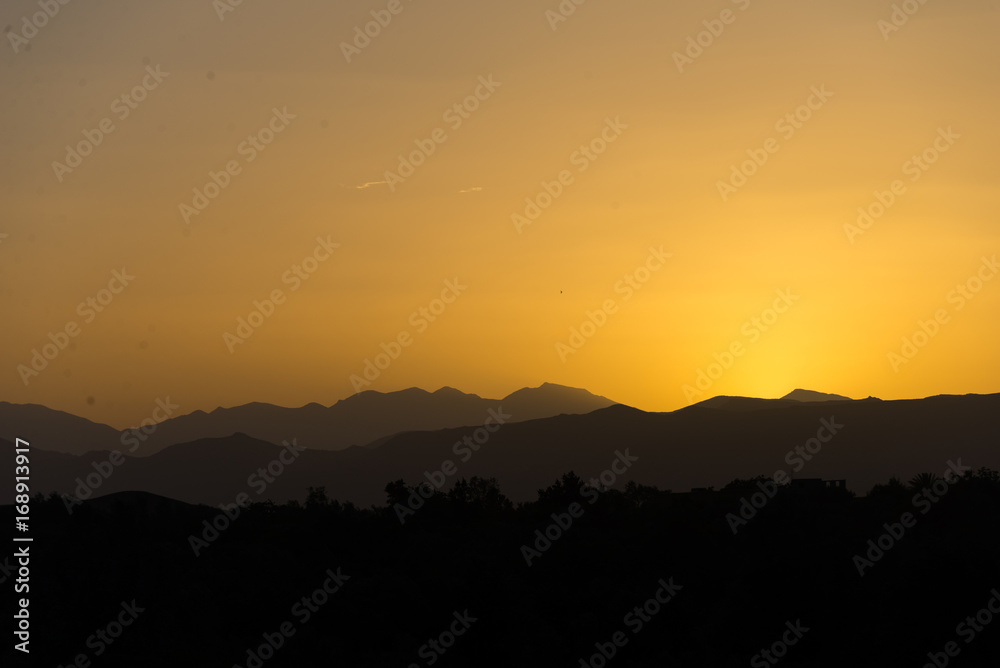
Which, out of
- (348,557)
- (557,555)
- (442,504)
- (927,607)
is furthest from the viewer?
(442,504)

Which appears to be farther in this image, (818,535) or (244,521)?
(244,521)

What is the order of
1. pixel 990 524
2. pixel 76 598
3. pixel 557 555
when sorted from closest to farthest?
pixel 76 598 → pixel 557 555 → pixel 990 524

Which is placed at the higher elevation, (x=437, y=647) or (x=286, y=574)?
(x=286, y=574)

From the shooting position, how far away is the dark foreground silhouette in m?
47.1

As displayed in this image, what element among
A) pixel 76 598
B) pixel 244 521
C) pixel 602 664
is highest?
pixel 244 521

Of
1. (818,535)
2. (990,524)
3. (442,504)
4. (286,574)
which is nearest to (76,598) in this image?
(286,574)

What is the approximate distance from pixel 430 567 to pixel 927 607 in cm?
2487

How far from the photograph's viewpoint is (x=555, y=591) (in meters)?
53.9

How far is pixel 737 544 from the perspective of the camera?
61844mm

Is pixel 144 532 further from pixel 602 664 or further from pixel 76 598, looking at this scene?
pixel 602 664

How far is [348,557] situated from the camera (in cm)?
6994

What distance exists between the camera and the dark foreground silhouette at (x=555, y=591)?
47.1 metres

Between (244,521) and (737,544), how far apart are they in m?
33.4

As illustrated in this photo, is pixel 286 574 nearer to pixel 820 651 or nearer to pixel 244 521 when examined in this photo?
pixel 244 521
